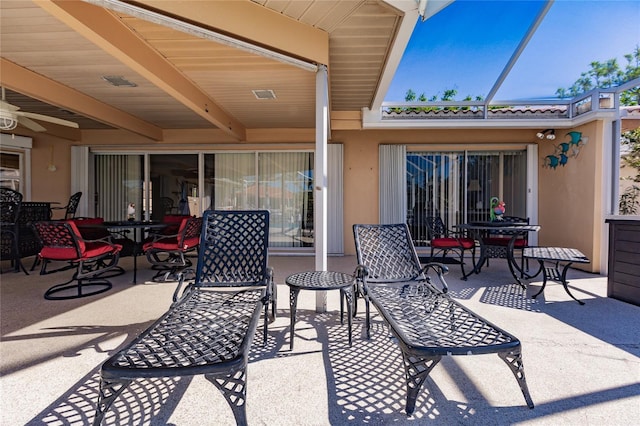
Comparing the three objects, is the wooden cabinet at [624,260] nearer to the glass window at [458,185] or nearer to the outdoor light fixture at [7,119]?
the glass window at [458,185]

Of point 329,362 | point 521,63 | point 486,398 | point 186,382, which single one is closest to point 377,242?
point 329,362

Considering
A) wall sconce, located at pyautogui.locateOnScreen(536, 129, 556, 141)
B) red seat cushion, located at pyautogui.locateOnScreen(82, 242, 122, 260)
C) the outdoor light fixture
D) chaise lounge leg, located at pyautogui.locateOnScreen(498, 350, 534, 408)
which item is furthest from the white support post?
wall sconce, located at pyautogui.locateOnScreen(536, 129, 556, 141)

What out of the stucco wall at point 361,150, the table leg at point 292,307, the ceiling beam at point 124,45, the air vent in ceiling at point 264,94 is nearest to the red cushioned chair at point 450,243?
the stucco wall at point 361,150

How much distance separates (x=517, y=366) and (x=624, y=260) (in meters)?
2.87

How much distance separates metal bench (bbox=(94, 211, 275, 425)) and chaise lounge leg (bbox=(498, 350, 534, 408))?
129cm

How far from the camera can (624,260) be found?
3.33 metres

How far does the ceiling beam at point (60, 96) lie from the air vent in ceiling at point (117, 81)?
794mm

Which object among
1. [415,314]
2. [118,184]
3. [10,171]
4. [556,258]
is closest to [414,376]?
[415,314]

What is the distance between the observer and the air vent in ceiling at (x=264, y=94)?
14.2 ft

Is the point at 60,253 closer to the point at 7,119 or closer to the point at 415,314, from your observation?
the point at 7,119

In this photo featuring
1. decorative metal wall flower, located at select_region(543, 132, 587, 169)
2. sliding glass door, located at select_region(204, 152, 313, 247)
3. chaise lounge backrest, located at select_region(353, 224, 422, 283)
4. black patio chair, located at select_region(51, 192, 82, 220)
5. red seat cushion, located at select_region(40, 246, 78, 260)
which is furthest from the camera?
sliding glass door, located at select_region(204, 152, 313, 247)

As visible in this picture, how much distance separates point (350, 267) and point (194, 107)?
3.31 meters

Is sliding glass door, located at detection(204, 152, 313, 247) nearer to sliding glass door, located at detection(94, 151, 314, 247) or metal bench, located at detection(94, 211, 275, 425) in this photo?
sliding glass door, located at detection(94, 151, 314, 247)

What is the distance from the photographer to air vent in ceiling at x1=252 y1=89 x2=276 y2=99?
4324 mm
